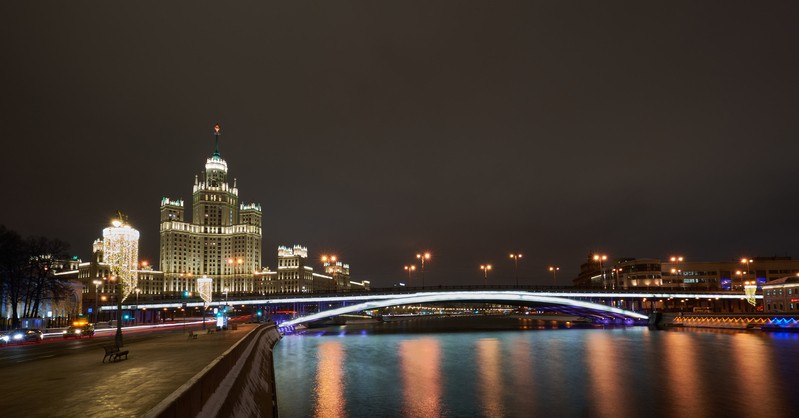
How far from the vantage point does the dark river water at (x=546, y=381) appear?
103ft

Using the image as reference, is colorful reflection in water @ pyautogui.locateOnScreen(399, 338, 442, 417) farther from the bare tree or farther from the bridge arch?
the bare tree

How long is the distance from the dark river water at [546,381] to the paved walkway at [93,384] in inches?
298

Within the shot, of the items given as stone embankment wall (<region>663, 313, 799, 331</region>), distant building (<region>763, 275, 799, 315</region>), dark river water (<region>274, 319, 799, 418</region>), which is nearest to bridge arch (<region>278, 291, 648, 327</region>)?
stone embankment wall (<region>663, 313, 799, 331</region>)

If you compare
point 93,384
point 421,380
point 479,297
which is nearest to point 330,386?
point 421,380

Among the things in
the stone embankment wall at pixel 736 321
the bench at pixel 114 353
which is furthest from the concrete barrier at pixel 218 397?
the stone embankment wall at pixel 736 321

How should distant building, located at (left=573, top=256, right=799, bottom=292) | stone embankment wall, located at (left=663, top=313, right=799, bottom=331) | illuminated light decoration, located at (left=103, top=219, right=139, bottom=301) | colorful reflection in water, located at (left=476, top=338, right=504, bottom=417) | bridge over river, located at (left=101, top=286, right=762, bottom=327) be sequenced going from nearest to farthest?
colorful reflection in water, located at (left=476, top=338, right=504, bottom=417)
illuminated light decoration, located at (left=103, top=219, right=139, bottom=301)
stone embankment wall, located at (left=663, top=313, right=799, bottom=331)
bridge over river, located at (left=101, top=286, right=762, bottom=327)
distant building, located at (left=573, top=256, right=799, bottom=292)

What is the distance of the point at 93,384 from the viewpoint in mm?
21047

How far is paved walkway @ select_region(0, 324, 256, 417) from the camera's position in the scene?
51.6 feet

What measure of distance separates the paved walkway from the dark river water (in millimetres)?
7578

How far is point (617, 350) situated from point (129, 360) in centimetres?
5453

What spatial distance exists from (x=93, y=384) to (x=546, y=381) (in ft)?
105

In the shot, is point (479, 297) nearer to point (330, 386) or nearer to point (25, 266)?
point (330, 386)

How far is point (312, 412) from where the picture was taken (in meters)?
30.2

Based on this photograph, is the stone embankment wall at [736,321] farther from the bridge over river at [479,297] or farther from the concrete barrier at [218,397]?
the concrete barrier at [218,397]
